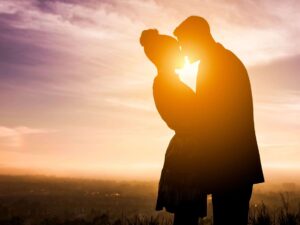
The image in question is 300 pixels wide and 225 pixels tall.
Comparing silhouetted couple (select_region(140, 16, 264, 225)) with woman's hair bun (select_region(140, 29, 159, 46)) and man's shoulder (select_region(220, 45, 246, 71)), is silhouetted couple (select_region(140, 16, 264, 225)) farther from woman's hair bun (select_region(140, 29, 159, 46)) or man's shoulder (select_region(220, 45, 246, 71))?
woman's hair bun (select_region(140, 29, 159, 46))

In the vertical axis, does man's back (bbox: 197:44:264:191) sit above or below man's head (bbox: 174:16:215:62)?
below

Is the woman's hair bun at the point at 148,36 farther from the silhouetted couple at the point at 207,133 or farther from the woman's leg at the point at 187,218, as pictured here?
the woman's leg at the point at 187,218

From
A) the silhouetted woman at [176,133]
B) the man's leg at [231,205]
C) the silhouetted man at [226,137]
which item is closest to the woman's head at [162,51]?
the silhouetted woman at [176,133]

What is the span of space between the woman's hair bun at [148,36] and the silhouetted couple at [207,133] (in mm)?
257

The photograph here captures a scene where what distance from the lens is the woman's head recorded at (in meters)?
4.64

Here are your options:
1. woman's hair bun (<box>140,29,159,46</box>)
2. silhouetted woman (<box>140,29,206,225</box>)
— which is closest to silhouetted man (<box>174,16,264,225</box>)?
silhouetted woman (<box>140,29,206,225</box>)

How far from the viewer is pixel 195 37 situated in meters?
4.47

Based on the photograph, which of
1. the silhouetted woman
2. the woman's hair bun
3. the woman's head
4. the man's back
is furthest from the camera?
the woman's hair bun

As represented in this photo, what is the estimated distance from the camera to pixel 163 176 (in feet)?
15.5

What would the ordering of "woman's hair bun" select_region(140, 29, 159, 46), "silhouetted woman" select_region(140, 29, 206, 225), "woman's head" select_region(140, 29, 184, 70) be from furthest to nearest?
"woman's hair bun" select_region(140, 29, 159, 46)
"woman's head" select_region(140, 29, 184, 70)
"silhouetted woman" select_region(140, 29, 206, 225)

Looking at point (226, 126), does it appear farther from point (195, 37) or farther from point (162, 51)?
point (162, 51)

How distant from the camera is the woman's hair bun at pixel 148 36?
4816 mm

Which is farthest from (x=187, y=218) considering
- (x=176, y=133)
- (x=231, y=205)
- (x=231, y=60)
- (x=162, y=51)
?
(x=162, y=51)

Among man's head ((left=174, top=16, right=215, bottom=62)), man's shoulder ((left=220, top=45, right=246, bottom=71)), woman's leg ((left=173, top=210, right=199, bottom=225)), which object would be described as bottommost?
woman's leg ((left=173, top=210, right=199, bottom=225))
